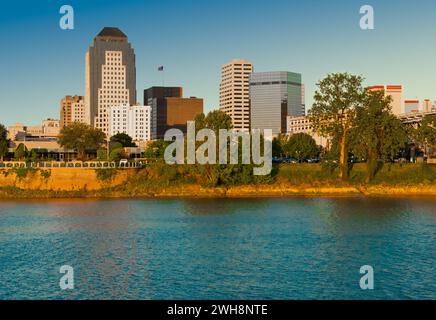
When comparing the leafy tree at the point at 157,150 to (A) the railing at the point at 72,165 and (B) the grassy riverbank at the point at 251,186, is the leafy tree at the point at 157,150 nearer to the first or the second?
(A) the railing at the point at 72,165

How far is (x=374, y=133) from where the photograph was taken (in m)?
107

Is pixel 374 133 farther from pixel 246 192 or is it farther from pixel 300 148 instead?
pixel 300 148

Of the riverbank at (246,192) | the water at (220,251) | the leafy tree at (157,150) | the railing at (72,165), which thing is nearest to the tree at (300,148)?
the leafy tree at (157,150)

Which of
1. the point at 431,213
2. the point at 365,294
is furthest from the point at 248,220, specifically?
the point at 365,294

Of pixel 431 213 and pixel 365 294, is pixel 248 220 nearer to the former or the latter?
pixel 431 213

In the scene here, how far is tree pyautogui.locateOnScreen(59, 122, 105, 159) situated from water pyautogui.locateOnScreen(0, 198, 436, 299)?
73.0 meters

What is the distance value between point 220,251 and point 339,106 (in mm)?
61553

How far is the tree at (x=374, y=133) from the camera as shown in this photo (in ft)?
350

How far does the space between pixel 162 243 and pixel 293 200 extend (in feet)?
132

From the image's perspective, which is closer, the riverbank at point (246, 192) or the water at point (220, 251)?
the water at point (220, 251)

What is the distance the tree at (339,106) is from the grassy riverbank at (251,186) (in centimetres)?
449

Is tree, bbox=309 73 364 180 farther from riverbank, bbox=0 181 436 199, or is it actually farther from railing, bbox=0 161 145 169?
railing, bbox=0 161 145 169
